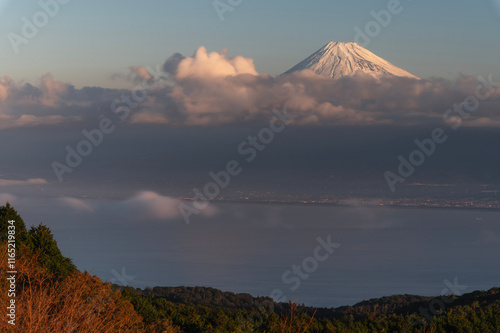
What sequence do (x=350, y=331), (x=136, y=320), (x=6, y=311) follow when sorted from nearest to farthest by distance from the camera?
(x=6, y=311), (x=136, y=320), (x=350, y=331)

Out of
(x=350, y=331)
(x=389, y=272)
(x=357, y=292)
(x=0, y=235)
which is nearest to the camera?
(x=350, y=331)

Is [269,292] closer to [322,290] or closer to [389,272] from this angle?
[322,290]

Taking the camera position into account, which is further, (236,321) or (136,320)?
(236,321)

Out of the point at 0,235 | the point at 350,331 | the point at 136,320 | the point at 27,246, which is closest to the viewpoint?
the point at 136,320

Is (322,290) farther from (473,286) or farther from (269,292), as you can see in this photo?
(473,286)

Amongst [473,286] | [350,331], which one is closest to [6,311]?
[350,331]

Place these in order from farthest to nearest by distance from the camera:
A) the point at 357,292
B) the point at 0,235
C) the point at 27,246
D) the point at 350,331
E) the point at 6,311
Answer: the point at 357,292
the point at 0,235
the point at 27,246
the point at 350,331
the point at 6,311

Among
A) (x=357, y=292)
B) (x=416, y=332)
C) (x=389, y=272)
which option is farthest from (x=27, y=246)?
(x=389, y=272)

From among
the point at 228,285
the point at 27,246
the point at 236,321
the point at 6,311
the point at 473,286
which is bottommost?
the point at 6,311

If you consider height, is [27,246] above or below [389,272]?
below
